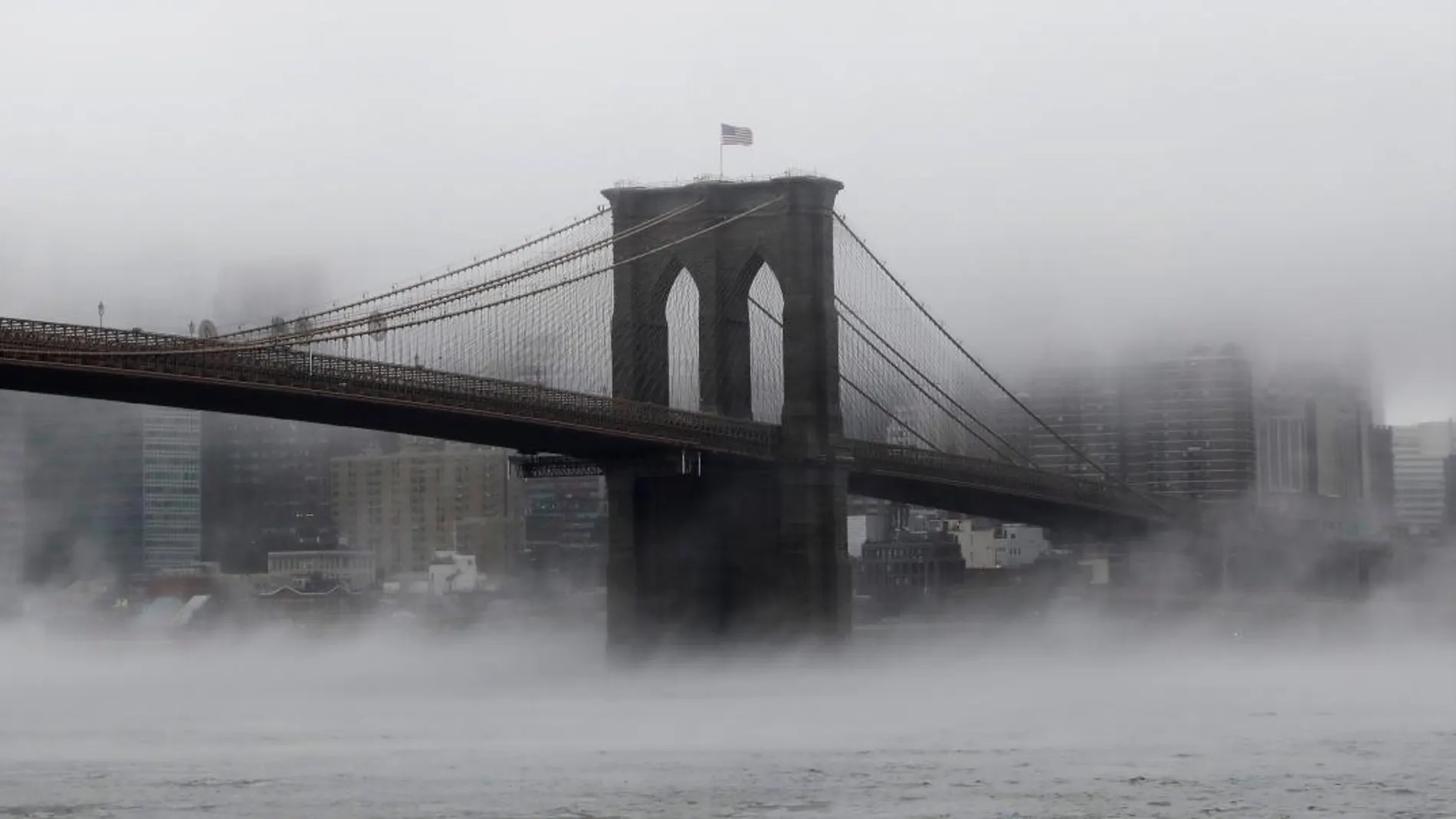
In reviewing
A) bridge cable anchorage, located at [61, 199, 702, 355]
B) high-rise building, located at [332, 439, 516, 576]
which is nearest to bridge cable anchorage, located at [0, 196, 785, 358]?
bridge cable anchorage, located at [61, 199, 702, 355]

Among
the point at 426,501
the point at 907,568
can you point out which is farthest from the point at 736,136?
the point at 907,568

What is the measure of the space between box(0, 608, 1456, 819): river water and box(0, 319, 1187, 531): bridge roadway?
4711 mm

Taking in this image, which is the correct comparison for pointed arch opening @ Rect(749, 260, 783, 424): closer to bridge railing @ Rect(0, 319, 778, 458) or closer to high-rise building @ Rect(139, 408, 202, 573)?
bridge railing @ Rect(0, 319, 778, 458)

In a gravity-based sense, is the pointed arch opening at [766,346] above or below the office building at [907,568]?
above

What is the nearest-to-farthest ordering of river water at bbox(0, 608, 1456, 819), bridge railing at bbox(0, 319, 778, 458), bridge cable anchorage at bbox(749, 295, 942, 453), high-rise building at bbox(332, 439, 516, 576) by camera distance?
1. river water at bbox(0, 608, 1456, 819)
2. bridge railing at bbox(0, 319, 778, 458)
3. bridge cable anchorage at bbox(749, 295, 942, 453)
4. high-rise building at bbox(332, 439, 516, 576)

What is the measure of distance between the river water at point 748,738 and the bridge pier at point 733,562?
1.30 meters

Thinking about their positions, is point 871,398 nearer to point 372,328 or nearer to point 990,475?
point 990,475

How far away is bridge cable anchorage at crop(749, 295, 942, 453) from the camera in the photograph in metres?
76.9

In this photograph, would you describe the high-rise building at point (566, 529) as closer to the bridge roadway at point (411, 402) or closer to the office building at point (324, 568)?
the office building at point (324, 568)

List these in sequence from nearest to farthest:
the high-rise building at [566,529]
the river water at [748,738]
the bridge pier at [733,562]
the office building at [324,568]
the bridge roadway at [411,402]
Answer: the river water at [748,738]
the bridge roadway at [411,402]
the bridge pier at [733,562]
the high-rise building at [566,529]
the office building at [324,568]

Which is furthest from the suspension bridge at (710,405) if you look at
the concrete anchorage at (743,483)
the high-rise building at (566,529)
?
the high-rise building at (566,529)

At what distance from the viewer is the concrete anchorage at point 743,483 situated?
72.1m

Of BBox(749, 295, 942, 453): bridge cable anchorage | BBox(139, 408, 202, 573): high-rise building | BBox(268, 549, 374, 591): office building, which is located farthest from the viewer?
BBox(268, 549, 374, 591): office building

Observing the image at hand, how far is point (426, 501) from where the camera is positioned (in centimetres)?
10100
